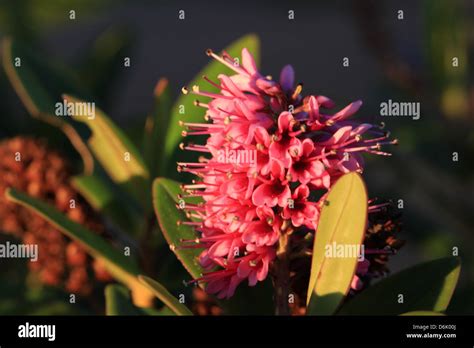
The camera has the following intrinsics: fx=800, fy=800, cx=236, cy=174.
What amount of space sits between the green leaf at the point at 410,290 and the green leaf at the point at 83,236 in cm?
40

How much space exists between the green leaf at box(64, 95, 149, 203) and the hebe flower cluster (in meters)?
0.31

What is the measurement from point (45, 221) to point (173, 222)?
1.47ft

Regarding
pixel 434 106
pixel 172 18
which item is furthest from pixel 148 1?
pixel 434 106

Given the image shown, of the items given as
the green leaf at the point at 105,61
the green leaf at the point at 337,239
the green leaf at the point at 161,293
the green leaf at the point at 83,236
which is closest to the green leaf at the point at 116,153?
the green leaf at the point at 83,236

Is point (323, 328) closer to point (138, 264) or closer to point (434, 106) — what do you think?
point (138, 264)

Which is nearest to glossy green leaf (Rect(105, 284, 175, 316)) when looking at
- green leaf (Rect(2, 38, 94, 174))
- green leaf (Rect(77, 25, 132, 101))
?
green leaf (Rect(2, 38, 94, 174))

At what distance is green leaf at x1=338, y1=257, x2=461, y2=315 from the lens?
3.90 feet

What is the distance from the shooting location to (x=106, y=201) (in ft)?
5.07

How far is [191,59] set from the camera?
32.2 ft

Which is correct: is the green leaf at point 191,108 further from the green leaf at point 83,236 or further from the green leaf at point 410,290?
the green leaf at point 410,290

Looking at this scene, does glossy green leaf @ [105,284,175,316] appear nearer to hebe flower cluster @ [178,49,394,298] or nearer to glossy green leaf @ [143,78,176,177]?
hebe flower cluster @ [178,49,394,298]

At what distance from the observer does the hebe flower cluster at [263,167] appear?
3.65 feet

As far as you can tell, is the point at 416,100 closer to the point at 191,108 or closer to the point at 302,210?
the point at 191,108

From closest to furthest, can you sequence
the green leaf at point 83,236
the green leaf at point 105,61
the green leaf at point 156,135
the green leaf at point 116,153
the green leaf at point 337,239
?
the green leaf at point 337,239, the green leaf at point 83,236, the green leaf at point 116,153, the green leaf at point 156,135, the green leaf at point 105,61
